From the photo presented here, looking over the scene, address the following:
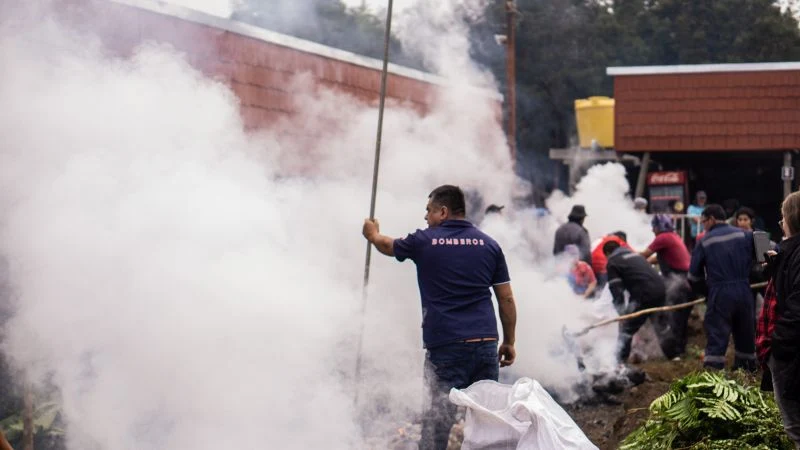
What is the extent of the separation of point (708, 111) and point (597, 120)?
291 cm

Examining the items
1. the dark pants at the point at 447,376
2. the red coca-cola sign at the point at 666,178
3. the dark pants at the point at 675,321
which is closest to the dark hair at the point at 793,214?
the dark pants at the point at 447,376

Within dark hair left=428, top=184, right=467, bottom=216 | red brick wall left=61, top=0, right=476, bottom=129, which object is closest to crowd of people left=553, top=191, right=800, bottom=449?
dark hair left=428, top=184, right=467, bottom=216

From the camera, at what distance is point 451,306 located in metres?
5.69

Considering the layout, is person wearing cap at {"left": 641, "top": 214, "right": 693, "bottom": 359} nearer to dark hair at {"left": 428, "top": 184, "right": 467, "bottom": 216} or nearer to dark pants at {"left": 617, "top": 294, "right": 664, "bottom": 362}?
dark pants at {"left": 617, "top": 294, "right": 664, "bottom": 362}

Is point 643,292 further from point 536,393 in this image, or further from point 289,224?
point 536,393

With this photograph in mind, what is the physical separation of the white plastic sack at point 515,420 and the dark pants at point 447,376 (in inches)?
8.3

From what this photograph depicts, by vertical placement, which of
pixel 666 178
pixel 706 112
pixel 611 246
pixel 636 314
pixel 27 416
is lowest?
pixel 27 416

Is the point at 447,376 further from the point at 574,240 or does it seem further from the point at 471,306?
the point at 574,240

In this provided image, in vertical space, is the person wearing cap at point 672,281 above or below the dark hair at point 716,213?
below

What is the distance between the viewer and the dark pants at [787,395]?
4812 mm

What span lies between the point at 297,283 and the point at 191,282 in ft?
2.22

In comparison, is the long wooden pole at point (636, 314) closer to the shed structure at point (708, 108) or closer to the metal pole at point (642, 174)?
the metal pole at point (642, 174)

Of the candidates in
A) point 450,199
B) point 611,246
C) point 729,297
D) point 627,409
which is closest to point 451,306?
point 450,199

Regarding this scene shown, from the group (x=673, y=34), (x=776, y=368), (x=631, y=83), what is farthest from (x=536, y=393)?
(x=673, y=34)
